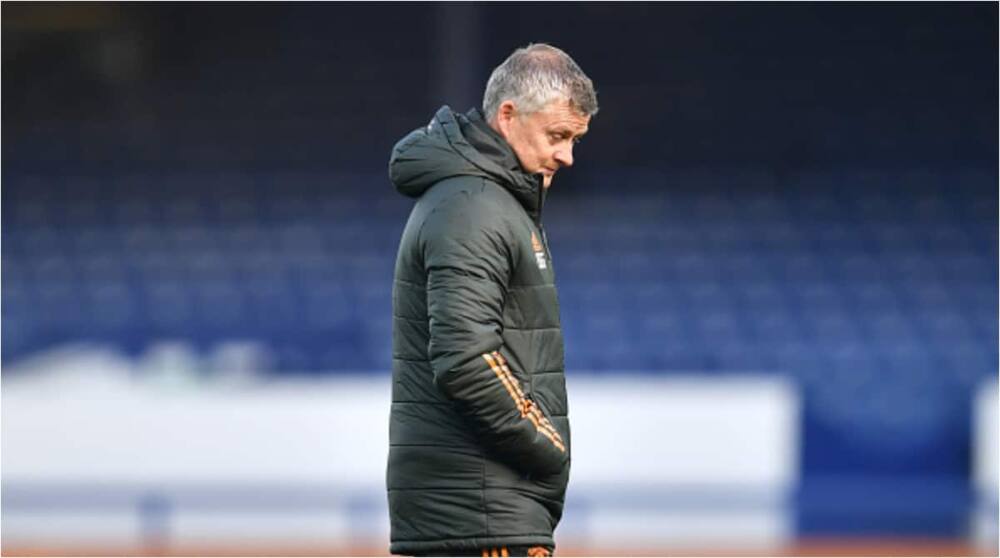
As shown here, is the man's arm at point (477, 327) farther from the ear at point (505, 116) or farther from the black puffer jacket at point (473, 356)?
the ear at point (505, 116)

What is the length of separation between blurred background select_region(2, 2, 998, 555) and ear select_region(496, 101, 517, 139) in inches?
208

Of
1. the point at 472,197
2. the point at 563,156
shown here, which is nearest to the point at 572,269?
the point at 563,156

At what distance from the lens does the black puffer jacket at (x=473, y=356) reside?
262cm

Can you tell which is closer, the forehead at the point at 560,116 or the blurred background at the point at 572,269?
the forehead at the point at 560,116

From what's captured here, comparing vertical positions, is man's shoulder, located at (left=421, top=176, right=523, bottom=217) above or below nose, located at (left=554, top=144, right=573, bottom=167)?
below

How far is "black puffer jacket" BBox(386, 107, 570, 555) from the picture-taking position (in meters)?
2.62

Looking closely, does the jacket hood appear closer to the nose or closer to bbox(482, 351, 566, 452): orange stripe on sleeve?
the nose

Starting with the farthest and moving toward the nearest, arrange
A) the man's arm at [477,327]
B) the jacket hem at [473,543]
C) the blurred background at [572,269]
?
the blurred background at [572,269] → the jacket hem at [473,543] → the man's arm at [477,327]

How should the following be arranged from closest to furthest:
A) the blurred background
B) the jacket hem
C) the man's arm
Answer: the man's arm < the jacket hem < the blurred background

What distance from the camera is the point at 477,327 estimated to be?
2604mm

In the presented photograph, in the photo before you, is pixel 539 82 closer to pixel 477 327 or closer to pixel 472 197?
pixel 472 197

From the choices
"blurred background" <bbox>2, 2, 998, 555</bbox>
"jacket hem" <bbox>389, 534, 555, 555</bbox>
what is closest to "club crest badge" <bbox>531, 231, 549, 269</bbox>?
"jacket hem" <bbox>389, 534, 555, 555</bbox>

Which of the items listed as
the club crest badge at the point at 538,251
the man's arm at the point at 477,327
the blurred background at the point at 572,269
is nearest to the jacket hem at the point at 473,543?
the man's arm at the point at 477,327

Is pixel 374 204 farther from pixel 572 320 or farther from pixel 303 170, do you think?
pixel 572 320
